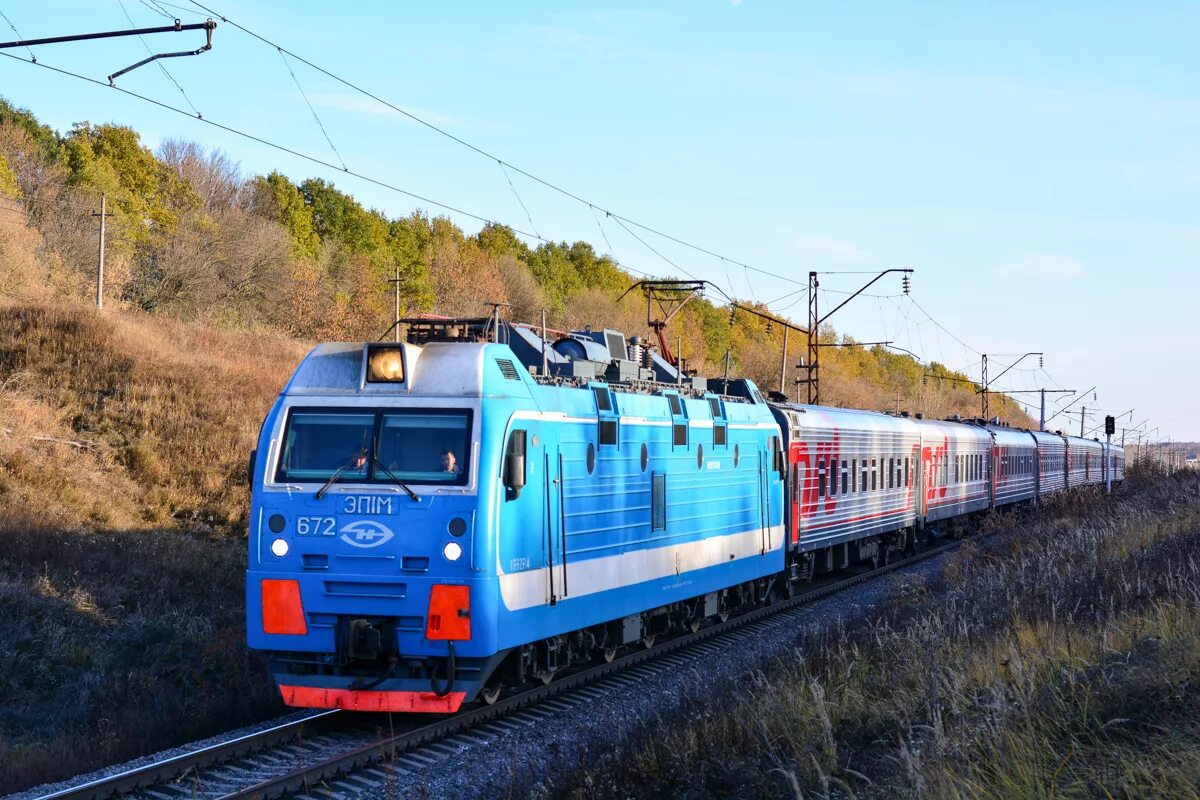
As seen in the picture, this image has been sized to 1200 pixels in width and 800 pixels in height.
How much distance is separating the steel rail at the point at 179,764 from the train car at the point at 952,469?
2170 cm

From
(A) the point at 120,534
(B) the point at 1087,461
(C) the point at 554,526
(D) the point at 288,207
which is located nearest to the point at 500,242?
(D) the point at 288,207

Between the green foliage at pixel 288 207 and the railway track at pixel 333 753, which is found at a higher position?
the green foliage at pixel 288 207

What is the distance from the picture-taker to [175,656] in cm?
1348

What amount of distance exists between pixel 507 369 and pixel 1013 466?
34.3 meters

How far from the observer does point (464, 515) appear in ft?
33.1

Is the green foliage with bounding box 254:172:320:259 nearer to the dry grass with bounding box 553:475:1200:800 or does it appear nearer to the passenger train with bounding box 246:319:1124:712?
the passenger train with bounding box 246:319:1124:712

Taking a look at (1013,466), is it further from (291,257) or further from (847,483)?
(291,257)

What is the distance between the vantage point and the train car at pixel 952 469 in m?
29.9

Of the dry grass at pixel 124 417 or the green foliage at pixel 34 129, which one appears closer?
the dry grass at pixel 124 417

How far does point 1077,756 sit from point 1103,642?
2628mm

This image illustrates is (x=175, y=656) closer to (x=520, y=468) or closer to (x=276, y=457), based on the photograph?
(x=276, y=457)

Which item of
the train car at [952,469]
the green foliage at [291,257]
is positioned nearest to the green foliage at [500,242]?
the green foliage at [291,257]

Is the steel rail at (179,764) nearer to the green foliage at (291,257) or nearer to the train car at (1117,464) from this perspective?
the green foliage at (291,257)

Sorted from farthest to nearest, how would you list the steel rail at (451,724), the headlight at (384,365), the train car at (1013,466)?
the train car at (1013,466), the headlight at (384,365), the steel rail at (451,724)
